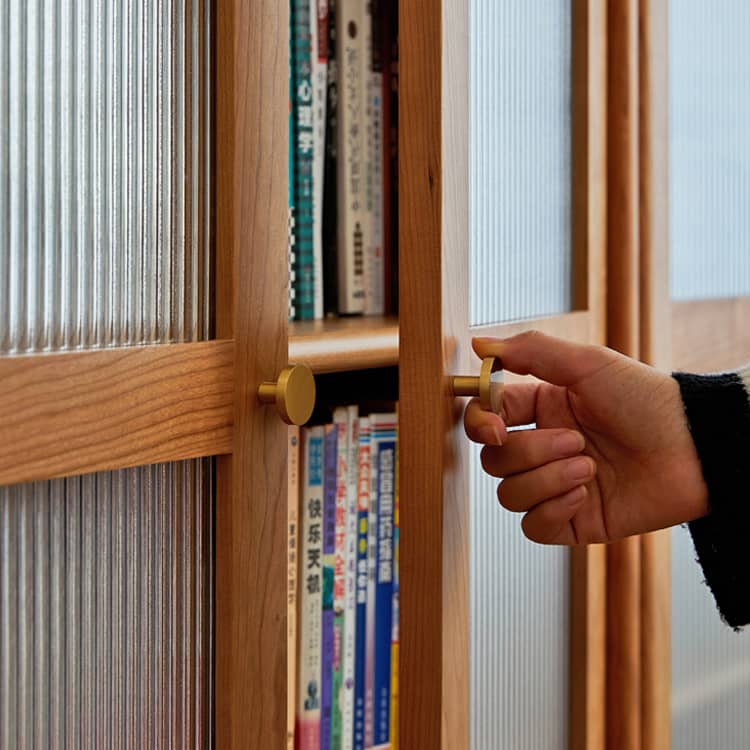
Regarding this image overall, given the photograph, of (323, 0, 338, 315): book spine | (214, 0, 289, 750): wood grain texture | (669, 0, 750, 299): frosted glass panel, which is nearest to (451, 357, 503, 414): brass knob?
(214, 0, 289, 750): wood grain texture

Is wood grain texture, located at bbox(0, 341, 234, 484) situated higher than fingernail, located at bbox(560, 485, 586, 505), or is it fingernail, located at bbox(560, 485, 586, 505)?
wood grain texture, located at bbox(0, 341, 234, 484)

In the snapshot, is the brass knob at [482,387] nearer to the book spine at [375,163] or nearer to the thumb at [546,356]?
the thumb at [546,356]

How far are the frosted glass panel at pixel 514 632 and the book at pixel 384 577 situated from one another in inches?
6.1

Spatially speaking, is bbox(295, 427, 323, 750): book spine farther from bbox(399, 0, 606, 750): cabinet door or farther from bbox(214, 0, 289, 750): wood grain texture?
bbox(214, 0, 289, 750): wood grain texture

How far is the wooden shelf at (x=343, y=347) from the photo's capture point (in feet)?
2.52

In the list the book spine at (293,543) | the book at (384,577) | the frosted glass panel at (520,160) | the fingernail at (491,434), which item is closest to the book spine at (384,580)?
the book at (384,577)

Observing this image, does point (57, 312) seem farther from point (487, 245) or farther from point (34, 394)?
point (487, 245)

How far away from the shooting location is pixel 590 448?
96cm

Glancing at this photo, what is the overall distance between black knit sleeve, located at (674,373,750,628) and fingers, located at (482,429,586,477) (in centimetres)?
13

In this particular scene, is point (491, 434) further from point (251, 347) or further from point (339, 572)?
point (339, 572)

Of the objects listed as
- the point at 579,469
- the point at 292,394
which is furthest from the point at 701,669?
the point at 292,394

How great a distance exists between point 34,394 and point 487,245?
16.2 inches

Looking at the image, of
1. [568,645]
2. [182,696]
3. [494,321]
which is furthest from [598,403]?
[182,696]

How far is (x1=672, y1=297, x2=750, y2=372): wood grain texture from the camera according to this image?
4.10ft
